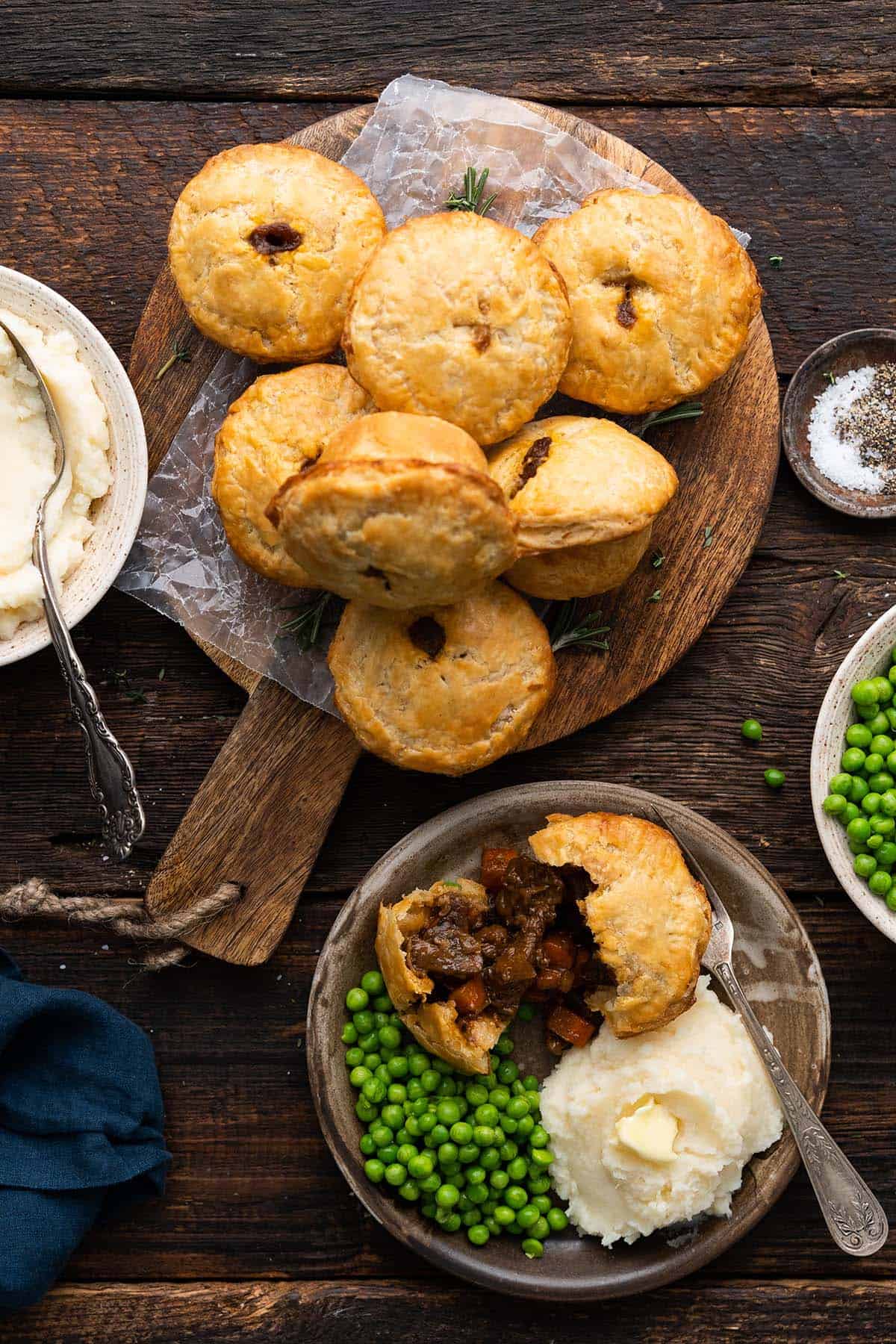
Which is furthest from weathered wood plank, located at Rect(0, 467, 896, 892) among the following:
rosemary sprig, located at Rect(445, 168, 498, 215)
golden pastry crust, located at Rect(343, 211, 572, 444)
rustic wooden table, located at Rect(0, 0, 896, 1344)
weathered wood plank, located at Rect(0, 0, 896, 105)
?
weathered wood plank, located at Rect(0, 0, 896, 105)

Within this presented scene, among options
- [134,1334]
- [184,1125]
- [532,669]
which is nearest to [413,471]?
[532,669]

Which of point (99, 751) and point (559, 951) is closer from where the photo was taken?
point (99, 751)

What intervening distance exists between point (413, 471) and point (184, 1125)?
301cm

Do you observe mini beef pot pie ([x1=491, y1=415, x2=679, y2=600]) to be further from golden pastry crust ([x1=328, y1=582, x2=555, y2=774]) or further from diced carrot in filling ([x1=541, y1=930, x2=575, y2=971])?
diced carrot in filling ([x1=541, y1=930, x2=575, y2=971])

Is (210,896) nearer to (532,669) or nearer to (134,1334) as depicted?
(532,669)

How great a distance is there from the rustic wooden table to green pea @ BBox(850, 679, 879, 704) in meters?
0.33

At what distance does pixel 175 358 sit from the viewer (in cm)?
403

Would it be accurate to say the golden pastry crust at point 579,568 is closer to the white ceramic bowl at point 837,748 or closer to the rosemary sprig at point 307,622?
the rosemary sprig at point 307,622

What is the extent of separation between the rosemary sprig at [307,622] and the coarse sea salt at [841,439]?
210 centimetres

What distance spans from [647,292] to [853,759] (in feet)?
6.44

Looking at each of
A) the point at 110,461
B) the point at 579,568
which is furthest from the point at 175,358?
the point at 579,568

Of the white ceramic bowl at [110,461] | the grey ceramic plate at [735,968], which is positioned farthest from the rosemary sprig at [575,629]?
the white ceramic bowl at [110,461]

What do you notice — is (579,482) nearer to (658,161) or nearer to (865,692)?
(865,692)

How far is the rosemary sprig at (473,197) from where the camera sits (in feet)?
12.8
